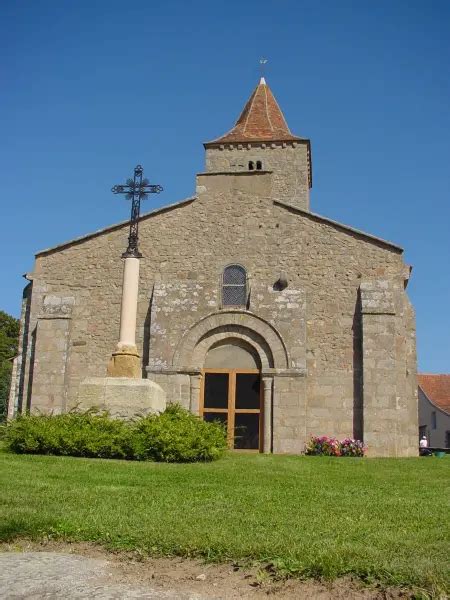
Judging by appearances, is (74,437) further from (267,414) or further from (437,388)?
(437,388)

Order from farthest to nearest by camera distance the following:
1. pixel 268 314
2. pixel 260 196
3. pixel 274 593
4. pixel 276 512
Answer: pixel 260 196
pixel 268 314
pixel 276 512
pixel 274 593

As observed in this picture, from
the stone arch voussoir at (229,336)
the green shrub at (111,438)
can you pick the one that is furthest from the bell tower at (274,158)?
the green shrub at (111,438)

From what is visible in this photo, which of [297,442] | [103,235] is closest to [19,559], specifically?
[297,442]

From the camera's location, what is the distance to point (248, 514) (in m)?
6.46

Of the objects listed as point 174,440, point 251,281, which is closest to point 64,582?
point 174,440

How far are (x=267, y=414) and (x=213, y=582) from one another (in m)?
12.6

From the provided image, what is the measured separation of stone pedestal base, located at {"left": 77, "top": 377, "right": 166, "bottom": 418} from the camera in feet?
43.4

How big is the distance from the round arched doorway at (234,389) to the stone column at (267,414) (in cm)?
41

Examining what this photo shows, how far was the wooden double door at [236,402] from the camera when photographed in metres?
17.6

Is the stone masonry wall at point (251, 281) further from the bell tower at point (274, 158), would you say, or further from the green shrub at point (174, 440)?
the bell tower at point (274, 158)

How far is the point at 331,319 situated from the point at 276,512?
1142 centimetres

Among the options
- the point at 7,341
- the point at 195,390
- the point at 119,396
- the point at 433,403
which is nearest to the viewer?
the point at 119,396

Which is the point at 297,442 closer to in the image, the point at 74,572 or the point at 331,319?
the point at 331,319

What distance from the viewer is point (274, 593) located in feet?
14.2
